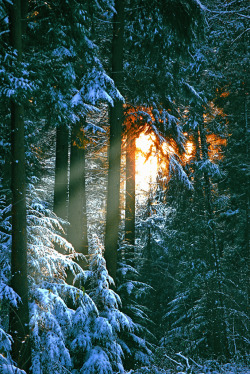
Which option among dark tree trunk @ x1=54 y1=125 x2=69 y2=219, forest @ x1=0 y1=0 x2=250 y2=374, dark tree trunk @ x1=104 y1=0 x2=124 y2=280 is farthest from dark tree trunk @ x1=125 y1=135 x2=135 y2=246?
dark tree trunk @ x1=104 y1=0 x2=124 y2=280

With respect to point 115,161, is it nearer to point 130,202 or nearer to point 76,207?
point 76,207

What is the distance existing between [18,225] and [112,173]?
393 centimetres

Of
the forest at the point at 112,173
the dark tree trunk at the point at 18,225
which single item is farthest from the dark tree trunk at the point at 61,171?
the dark tree trunk at the point at 18,225

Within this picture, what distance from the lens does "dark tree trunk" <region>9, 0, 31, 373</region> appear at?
6.06 m

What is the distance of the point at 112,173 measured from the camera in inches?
381

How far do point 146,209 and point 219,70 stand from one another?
10629mm

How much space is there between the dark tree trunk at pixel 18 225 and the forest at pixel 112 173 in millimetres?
24

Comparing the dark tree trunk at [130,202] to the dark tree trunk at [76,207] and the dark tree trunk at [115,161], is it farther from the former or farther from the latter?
the dark tree trunk at [115,161]

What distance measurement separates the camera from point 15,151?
6.47 m

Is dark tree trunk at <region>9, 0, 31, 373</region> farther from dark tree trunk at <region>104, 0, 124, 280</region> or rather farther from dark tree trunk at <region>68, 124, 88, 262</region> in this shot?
dark tree trunk at <region>68, 124, 88, 262</region>

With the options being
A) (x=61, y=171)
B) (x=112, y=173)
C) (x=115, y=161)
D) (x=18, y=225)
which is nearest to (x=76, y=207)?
(x=61, y=171)

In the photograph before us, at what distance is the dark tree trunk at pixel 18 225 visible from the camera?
6062 millimetres

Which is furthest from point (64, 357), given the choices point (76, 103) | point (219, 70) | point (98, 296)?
point (219, 70)

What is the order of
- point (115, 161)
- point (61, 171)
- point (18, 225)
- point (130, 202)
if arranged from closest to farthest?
point (18, 225) < point (115, 161) < point (61, 171) < point (130, 202)
